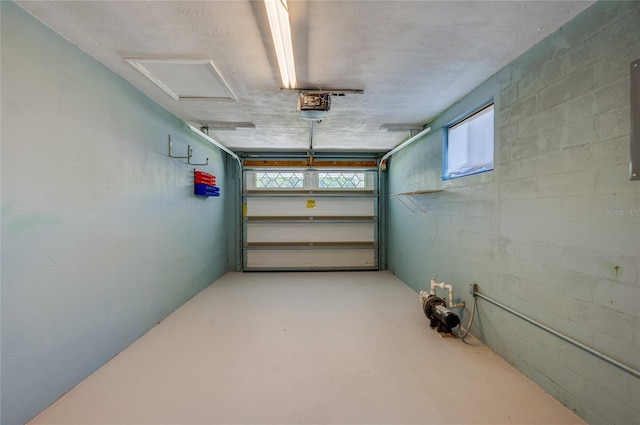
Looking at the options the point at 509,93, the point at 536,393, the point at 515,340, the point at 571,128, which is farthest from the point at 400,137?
the point at 536,393

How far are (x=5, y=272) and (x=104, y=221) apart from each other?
2.32ft

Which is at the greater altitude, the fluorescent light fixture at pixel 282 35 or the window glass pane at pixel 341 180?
the fluorescent light fixture at pixel 282 35

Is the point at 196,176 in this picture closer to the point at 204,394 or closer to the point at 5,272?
the point at 5,272

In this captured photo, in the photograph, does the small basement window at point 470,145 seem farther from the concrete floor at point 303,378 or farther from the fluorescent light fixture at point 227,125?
the fluorescent light fixture at point 227,125

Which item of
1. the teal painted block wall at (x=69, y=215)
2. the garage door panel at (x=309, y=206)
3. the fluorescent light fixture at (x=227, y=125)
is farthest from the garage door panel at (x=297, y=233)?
the teal painted block wall at (x=69, y=215)

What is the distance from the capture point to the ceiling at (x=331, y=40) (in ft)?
4.75

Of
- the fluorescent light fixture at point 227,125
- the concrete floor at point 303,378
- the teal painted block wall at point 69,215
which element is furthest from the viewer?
the fluorescent light fixture at point 227,125

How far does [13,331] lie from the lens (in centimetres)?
141

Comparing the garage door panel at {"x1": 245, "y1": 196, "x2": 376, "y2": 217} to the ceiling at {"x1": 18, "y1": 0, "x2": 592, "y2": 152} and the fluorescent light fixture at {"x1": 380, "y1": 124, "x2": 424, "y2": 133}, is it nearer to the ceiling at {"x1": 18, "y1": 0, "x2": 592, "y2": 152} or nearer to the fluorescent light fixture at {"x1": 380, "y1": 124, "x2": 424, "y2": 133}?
the fluorescent light fixture at {"x1": 380, "y1": 124, "x2": 424, "y2": 133}

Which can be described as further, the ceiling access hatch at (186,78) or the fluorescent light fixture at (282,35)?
the ceiling access hatch at (186,78)

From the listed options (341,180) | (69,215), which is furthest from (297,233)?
(69,215)

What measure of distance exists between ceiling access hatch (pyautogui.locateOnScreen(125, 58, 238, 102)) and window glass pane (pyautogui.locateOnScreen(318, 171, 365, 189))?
114 inches

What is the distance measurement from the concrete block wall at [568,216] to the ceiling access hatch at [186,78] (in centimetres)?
228

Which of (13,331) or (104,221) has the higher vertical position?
(104,221)
